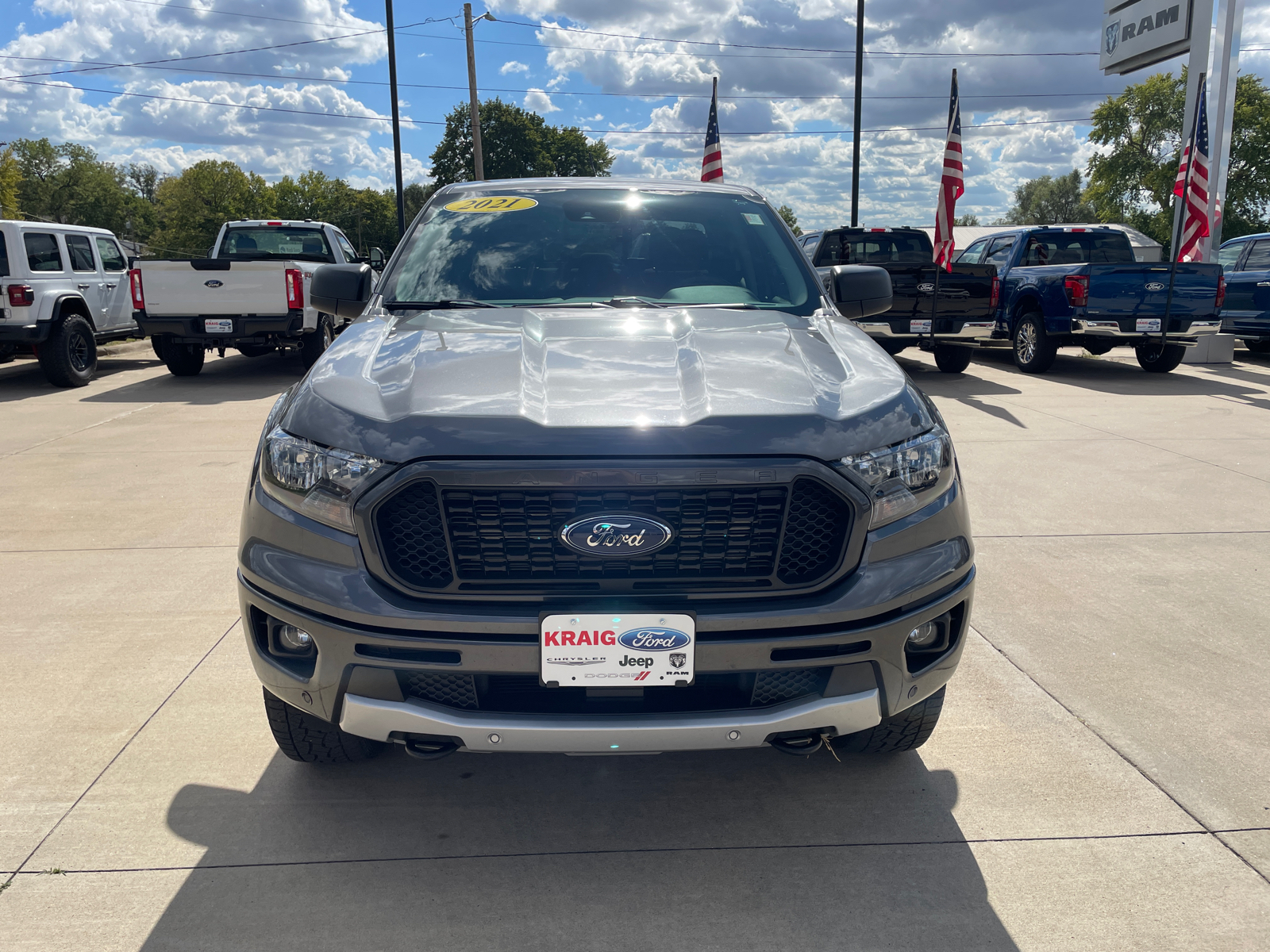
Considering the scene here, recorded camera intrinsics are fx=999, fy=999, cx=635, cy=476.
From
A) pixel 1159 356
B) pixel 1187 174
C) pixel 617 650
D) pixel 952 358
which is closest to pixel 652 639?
pixel 617 650

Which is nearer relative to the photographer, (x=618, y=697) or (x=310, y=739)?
(x=618, y=697)

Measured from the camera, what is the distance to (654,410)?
2.36 meters

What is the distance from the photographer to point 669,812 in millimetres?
2842

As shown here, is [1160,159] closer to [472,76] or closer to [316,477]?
[472,76]

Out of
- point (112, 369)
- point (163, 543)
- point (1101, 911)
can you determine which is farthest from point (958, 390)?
point (112, 369)

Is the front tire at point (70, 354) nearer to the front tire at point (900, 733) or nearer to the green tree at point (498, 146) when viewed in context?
the front tire at point (900, 733)

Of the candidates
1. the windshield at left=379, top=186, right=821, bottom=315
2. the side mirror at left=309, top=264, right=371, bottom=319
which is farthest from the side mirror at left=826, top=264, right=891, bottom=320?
the side mirror at left=309, top=264, right=371, bottom=319

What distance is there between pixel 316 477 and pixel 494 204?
6.38ft

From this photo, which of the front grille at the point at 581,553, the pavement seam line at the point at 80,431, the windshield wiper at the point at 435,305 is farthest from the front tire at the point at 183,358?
the front grille at the point at 581,553

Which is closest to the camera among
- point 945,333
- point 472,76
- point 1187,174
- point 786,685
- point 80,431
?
point 786,685

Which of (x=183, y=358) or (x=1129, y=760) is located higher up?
(x=183, y=358)

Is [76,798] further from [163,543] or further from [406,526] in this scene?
[163,543]

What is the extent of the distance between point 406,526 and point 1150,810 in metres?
2.20

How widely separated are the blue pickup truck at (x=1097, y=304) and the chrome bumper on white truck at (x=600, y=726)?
1114cm
